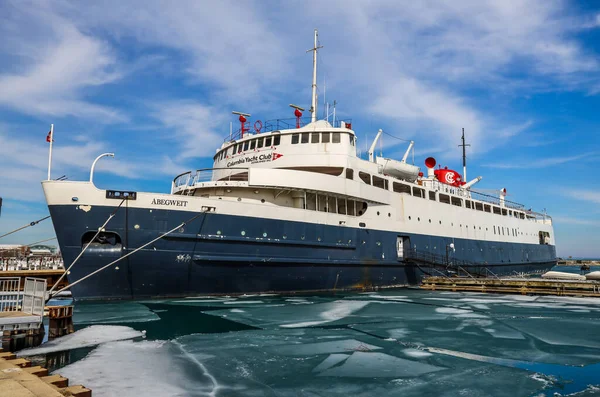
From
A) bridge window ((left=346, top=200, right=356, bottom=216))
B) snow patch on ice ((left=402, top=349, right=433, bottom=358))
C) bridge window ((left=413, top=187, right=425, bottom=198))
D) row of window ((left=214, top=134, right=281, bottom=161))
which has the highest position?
row of window ((left=214, top=134, right=281, bottom=161))

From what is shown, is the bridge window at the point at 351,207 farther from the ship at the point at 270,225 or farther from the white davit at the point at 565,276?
the white davit at the point at 565,276

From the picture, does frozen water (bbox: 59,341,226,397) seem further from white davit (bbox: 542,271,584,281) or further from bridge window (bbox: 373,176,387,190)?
white davit (bbox: 542,271,584,281)

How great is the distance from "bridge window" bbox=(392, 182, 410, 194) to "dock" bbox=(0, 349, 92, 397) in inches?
732

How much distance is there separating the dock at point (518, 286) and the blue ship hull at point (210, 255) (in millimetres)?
4805

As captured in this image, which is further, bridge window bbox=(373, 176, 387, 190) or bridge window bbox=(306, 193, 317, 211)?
bridge window bbox=(373, 176, 387, 190)

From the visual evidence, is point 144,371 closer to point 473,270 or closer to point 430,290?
point 430,290

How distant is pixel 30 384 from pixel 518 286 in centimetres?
2076

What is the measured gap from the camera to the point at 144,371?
671 centimetres

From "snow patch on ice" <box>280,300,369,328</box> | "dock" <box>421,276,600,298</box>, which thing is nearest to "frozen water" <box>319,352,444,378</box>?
"snow patch on ice" <box>280,300,369,328</box>

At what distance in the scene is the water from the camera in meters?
6.13

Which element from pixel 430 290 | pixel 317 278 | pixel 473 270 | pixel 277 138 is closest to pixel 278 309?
pixel 317 278

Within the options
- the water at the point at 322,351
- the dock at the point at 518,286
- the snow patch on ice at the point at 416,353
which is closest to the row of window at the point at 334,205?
the water at the point at 322,351

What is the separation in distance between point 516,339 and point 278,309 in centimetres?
665

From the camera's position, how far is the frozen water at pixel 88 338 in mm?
8080
